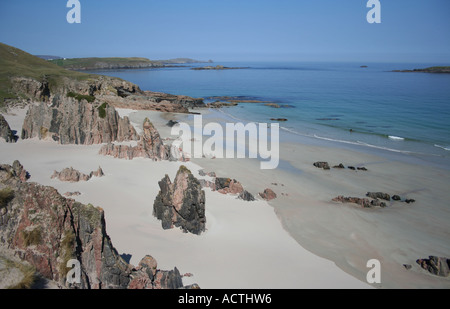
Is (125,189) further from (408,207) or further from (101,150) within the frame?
(408,207)

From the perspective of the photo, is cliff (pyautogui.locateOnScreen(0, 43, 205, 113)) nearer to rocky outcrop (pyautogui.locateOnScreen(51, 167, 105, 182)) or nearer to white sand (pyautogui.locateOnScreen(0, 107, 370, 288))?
rocky outcrop (pyautogui.locateOnScreen(51, 167, 105, 182))

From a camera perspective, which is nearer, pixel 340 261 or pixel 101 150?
pixel 340 261

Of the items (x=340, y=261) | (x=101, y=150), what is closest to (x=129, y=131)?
(x=101, y=150)

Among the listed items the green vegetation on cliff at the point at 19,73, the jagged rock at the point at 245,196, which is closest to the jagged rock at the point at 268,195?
A: the jagged rock at the point at 245,196

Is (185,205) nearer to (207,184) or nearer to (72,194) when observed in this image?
(207,184)
